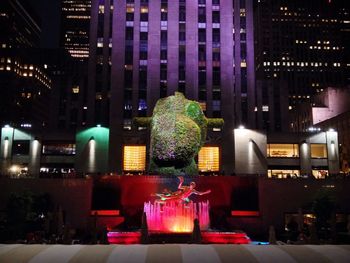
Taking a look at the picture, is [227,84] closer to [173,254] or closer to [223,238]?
[223,238]

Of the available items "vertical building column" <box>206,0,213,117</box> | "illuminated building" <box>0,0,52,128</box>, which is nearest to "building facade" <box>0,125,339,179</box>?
"vertical building column" <box>206,0,213,117</box>

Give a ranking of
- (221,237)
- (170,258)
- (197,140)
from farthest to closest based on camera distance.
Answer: (197,140) → (221,237) → (170,258)

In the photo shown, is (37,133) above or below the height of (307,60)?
below

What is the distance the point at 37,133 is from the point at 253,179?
38986mm

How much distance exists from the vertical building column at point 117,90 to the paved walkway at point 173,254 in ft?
164

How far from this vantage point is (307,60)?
145375mm

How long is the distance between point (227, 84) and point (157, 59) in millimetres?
12132

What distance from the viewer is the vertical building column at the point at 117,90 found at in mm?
56656

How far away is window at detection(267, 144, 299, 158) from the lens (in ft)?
202

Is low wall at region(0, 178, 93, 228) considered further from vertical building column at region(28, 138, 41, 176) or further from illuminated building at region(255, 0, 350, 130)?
illuminated building at region(255, 0, 350, 130)

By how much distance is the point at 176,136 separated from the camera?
110 feet

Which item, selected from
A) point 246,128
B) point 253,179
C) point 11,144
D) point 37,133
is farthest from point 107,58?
point 253,179

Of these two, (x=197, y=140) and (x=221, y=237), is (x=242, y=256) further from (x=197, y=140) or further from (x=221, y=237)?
(x=197, y=140)

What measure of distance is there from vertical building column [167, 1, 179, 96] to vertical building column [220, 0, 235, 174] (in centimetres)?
743
